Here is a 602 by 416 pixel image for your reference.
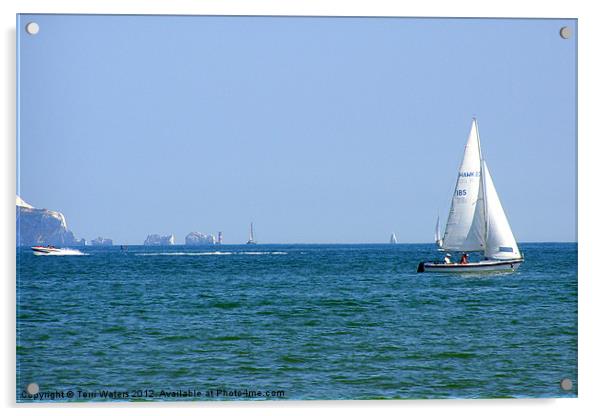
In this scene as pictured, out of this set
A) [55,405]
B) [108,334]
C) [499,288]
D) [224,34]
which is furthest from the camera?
[499,288]

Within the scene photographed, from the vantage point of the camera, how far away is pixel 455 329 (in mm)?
9914

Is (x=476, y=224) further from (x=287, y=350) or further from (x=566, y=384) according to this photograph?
(x=566, y=384)

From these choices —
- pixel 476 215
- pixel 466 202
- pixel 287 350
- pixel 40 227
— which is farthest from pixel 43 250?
pixel 476 215

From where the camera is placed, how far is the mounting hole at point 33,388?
8219mm

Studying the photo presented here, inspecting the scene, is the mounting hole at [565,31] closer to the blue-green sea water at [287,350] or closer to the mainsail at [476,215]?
the mainsail at [476,215]

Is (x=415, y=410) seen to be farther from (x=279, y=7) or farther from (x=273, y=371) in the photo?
(x=279, y=7)

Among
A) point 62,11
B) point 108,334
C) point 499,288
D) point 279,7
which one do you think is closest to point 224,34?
point 279,7

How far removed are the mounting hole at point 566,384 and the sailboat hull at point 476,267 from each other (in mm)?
7884

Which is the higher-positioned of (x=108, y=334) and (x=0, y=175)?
(x=0, y=175)

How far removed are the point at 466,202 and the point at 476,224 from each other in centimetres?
369

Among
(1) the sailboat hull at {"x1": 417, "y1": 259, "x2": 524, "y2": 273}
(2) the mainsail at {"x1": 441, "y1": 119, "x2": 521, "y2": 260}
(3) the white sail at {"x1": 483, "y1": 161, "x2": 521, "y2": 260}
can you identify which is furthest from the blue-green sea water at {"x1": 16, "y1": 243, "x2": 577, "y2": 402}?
(1) the sailboat hull at {"x1": 417, "y1": 259, "x2": 524, "y2": 273}

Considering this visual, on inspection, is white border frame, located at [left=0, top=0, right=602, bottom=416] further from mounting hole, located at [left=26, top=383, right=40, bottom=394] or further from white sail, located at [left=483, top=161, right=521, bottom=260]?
white sail, located at [left=483, top=161, right=521, bottom=260]

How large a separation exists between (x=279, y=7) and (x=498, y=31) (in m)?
1.94

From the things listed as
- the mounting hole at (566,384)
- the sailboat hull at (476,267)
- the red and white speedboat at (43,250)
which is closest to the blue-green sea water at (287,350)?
the mounting hole at (566,384)
